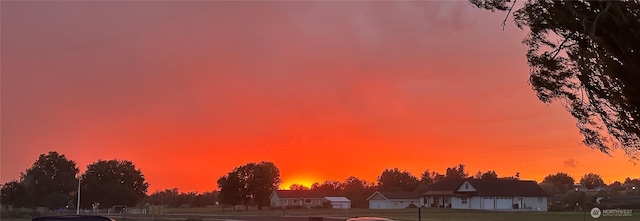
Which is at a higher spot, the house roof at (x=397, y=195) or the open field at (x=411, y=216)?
the house roof at (x=397, y=195)

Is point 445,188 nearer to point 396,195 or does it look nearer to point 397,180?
point 396,195

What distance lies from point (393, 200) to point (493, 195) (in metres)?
19.2

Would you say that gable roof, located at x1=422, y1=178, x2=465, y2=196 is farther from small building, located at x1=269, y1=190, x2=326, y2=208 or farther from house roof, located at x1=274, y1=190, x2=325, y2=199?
house roof, located at x1=274, y1=190, x2=325, y2=199

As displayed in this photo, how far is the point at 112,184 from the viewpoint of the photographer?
111562 mm

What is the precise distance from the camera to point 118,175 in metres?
118

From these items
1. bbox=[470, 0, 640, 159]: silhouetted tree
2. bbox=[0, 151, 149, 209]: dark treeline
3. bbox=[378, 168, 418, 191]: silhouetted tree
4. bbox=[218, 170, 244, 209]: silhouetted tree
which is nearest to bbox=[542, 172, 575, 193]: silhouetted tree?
bbox=[378, 168, 418, 191]: silhouetted tree

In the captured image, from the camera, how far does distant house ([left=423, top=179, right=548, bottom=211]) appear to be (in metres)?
97.3

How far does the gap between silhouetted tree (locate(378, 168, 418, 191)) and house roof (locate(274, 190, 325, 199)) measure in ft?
57.7

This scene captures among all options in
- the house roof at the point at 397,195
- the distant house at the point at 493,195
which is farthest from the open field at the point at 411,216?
the house roof at the point at 397,195

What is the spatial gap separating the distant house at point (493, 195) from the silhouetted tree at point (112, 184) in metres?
51.8

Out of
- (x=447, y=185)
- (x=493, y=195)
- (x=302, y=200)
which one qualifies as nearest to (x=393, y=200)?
(x=447, y=185)

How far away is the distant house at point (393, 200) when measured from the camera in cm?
10926

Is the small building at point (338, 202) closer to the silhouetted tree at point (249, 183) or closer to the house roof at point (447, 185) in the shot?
the silhouetted tree at point (249, 183)

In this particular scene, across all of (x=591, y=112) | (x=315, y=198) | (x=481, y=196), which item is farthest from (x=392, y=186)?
(x=591, y=112)
